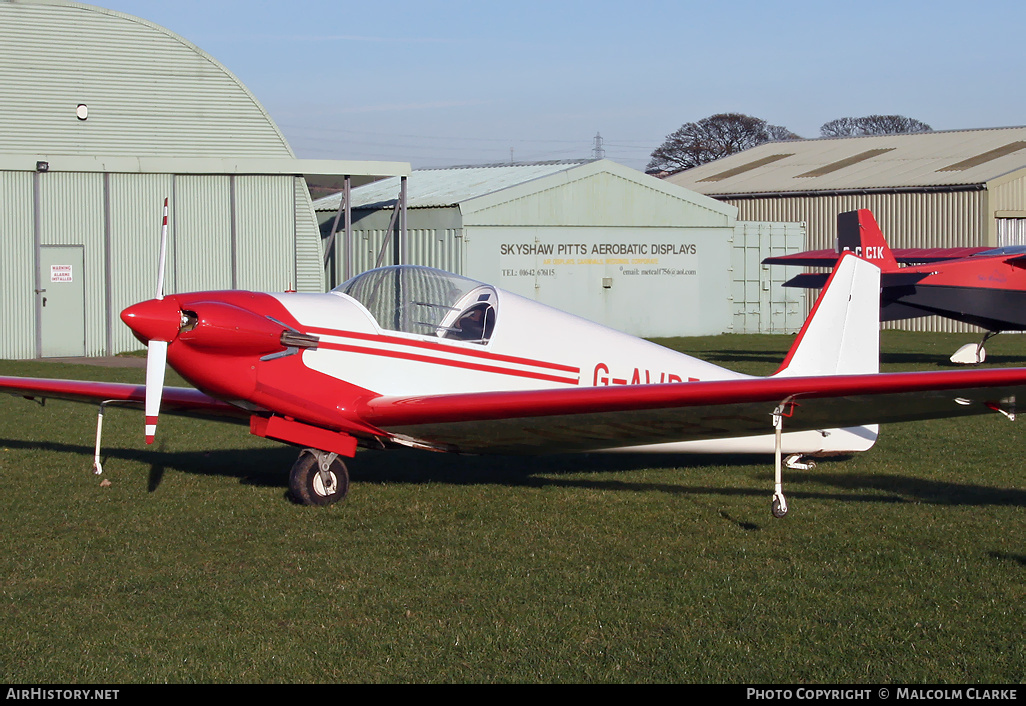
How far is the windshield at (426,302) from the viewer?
8.09 m

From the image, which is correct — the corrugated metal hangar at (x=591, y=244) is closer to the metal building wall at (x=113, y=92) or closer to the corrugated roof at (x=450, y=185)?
the corrugated roof at (x=450, y=185)

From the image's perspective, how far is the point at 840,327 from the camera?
887cm

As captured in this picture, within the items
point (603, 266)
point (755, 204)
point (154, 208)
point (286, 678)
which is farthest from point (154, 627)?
point (755, 204)

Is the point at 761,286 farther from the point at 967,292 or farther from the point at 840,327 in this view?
the point at 840,327

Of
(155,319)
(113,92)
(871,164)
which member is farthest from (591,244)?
(155,319)

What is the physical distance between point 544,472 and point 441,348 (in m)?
2.14

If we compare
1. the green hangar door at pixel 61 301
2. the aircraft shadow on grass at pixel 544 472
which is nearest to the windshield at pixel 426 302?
the aircraft shadow on grass at pixel 544 472

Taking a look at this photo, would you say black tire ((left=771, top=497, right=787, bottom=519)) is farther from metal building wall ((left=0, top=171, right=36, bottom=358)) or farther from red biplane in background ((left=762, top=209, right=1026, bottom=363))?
metal building wall ((left=0, top=171, right=36, bottom=358))

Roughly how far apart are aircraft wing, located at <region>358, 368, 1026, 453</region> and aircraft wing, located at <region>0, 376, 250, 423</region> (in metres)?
1.90

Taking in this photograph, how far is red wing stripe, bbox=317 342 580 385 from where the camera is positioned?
7836mm

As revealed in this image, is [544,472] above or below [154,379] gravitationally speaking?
below

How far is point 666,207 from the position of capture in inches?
1244

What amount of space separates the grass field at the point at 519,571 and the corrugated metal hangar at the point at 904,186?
27.2m

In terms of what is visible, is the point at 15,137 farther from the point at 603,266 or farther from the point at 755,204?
the point at 755,204
